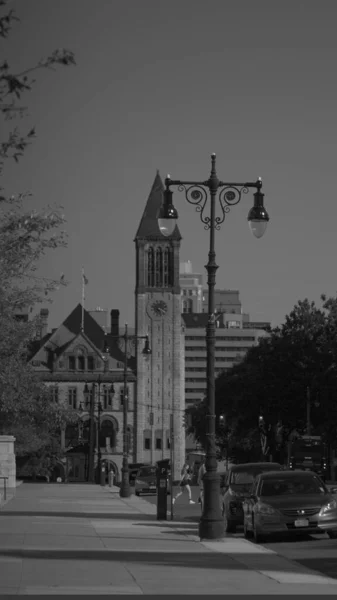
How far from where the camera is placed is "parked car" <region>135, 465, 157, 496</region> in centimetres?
6550

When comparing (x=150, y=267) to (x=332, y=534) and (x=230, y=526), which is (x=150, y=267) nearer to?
(x=230, y=526)

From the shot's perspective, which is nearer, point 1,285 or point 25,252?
point 25,252

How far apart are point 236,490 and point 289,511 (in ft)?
16.2

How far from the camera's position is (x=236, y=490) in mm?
30141

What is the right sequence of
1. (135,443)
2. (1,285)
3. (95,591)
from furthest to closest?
(135,443)
(1,285)
(95,591)

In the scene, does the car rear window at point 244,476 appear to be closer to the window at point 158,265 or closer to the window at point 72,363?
the window at point 72,363

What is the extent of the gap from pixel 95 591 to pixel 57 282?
1565 centimetres

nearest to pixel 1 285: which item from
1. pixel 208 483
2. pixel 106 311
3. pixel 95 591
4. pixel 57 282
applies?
pixel 57 282

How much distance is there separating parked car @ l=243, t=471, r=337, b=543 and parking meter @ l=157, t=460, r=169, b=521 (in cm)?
952

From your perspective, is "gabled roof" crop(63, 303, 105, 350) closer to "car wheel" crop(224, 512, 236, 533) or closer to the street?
"car wheel" crop(224, 512, 236, 533)

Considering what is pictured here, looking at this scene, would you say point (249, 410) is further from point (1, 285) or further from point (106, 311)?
point (106, 311)

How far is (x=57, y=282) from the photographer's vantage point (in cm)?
3077

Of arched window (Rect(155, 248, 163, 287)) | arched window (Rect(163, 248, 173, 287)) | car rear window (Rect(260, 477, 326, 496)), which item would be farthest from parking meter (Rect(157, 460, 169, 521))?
arched window (Rect(163, 248, 173, 287))

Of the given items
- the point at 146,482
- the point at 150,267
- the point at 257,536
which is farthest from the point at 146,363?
the point at 257,536
